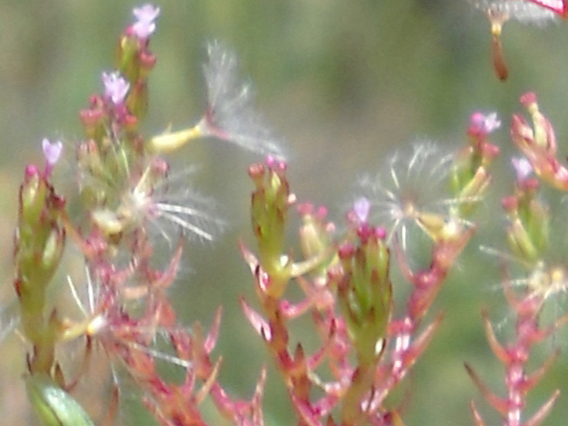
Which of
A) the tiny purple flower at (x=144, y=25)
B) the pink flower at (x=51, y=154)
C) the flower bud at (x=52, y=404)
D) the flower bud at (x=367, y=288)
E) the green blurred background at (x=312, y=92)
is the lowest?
the green blurred background at (x=312, y=92)

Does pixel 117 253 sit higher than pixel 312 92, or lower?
higher

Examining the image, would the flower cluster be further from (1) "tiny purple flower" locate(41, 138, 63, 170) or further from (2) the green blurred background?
(2) the green blurred background

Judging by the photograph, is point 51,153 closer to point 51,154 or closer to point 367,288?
point 51,154

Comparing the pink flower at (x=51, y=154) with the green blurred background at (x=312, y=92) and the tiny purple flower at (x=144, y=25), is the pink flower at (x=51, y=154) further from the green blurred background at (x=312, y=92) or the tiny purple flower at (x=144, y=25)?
the green blurred background at (x=312, y=92)

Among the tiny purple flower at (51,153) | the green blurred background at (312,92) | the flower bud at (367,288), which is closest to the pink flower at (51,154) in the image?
the tiny purple flower at (51,153)

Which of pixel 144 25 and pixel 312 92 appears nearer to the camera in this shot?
pixel 144 25

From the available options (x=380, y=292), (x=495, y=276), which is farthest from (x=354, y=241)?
(x=495, y=276)

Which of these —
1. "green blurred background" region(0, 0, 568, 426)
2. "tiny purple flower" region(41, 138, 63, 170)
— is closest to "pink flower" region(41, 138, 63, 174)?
"tiny purple flower" region(41, 138, 63, 170)

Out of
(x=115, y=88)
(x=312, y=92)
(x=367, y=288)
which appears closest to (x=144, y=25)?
(x=115, y=88)
